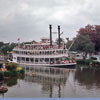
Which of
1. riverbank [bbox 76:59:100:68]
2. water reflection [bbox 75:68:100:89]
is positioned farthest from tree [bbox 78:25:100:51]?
water reflection [bbox 75:68:100:89]

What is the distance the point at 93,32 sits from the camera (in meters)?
70.8

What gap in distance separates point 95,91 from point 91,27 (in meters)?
51.7

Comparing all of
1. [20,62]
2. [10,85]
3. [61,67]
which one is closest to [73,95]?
[10,85]

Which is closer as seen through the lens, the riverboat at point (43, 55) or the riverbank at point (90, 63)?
the riverboat at point (43, 55)

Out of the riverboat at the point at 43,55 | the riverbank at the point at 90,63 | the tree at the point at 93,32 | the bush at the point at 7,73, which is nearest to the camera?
the bush at the point at 7,73

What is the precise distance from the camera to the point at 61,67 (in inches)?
1921

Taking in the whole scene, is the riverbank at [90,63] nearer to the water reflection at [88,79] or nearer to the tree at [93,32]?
the tree at [93,32]

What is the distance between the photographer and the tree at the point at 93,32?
2746 inches

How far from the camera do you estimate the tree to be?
229 feet

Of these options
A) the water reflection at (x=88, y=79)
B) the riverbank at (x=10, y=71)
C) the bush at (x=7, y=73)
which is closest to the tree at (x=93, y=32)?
the water reflection at (x=88, y=79)

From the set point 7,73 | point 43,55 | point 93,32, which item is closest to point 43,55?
point 43,55

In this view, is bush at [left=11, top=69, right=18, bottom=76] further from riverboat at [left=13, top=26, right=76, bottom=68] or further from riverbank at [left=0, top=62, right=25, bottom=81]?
riverboat at [left=13, top=26, right=76, bottom=68]

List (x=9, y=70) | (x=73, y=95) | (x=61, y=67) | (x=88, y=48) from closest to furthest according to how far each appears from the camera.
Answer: (x=73, y=95) → (x=9, y=70) → (x=61, y=67) → (x=88, y=48)

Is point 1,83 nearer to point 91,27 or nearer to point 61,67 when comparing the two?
point 61,67
